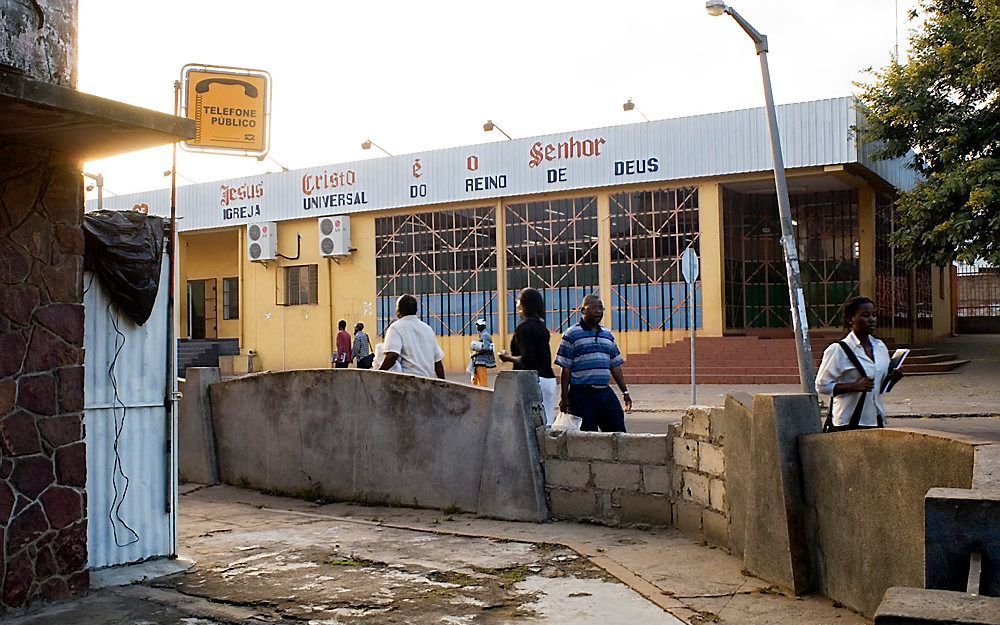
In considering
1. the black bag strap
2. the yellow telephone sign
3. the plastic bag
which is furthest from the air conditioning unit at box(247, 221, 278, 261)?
the black bag strap

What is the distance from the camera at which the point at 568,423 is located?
7934 mm

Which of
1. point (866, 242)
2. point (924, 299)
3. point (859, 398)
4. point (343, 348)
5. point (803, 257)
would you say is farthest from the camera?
point (924, 299)

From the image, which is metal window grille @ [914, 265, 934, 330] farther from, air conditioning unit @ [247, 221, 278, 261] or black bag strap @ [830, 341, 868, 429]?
black bag strap @ [830, 341, 868, 429]

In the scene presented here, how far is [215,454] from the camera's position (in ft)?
34.1

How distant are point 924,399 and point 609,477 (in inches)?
441

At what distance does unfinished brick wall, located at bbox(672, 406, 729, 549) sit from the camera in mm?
6672

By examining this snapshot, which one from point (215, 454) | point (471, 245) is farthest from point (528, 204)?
point (215, 454)

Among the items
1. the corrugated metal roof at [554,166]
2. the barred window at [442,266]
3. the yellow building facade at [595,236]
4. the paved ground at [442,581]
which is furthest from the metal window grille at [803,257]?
the paved ground at [442,581]

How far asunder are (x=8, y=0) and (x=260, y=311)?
2670cm

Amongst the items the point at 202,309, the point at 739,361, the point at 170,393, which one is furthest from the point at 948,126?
the point at 202,309

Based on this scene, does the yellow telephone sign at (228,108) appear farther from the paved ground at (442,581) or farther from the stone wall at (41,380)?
the paved ground at (442,581)

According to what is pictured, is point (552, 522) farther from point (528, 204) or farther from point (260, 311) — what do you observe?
point (260, 311)

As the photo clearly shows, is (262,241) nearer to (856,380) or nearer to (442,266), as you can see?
(442,266)

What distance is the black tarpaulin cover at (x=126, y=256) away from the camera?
20.0ft
